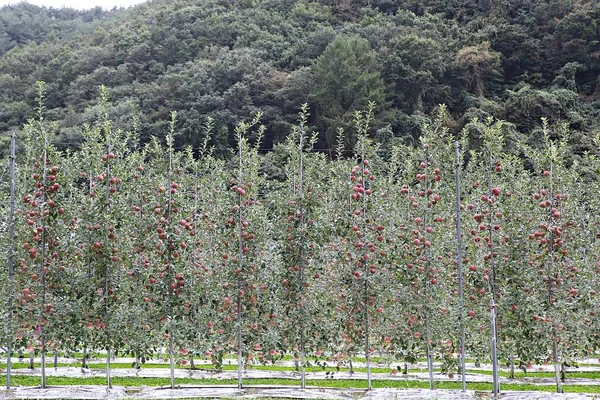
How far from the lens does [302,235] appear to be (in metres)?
12.9

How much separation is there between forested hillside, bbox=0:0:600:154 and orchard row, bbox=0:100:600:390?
88.4ft

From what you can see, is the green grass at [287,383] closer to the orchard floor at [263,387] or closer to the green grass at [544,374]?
the orchard floor at [263,387]

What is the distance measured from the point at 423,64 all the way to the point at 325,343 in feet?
131

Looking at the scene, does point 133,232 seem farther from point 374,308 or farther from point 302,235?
point 374,308

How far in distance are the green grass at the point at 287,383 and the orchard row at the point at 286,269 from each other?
69cm

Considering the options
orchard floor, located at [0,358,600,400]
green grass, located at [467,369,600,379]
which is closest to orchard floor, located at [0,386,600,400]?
orchard floor, located at [0,358,600,400]

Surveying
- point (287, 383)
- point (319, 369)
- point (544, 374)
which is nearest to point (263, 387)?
point (287, 383)

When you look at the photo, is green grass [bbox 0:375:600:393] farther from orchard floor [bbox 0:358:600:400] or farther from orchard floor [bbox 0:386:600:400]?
orchard floor [bbox 0:386:600:400]

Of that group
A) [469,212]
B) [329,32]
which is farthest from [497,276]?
[329,32]

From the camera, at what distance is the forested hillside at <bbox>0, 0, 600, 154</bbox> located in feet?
148

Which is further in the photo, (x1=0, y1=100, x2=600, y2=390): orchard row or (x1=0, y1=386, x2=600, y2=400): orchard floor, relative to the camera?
(x1=0, y1=100, x2=600, y2=390): orchard row

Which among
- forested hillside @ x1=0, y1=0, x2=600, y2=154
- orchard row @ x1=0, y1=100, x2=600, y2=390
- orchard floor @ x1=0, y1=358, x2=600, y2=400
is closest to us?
orchard floor @ x1=0, y1=358, x2=600, y2=400

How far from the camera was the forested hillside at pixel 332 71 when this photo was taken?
1780 inches

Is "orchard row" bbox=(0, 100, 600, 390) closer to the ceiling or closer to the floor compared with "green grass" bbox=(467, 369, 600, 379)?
closer to the ceiling
